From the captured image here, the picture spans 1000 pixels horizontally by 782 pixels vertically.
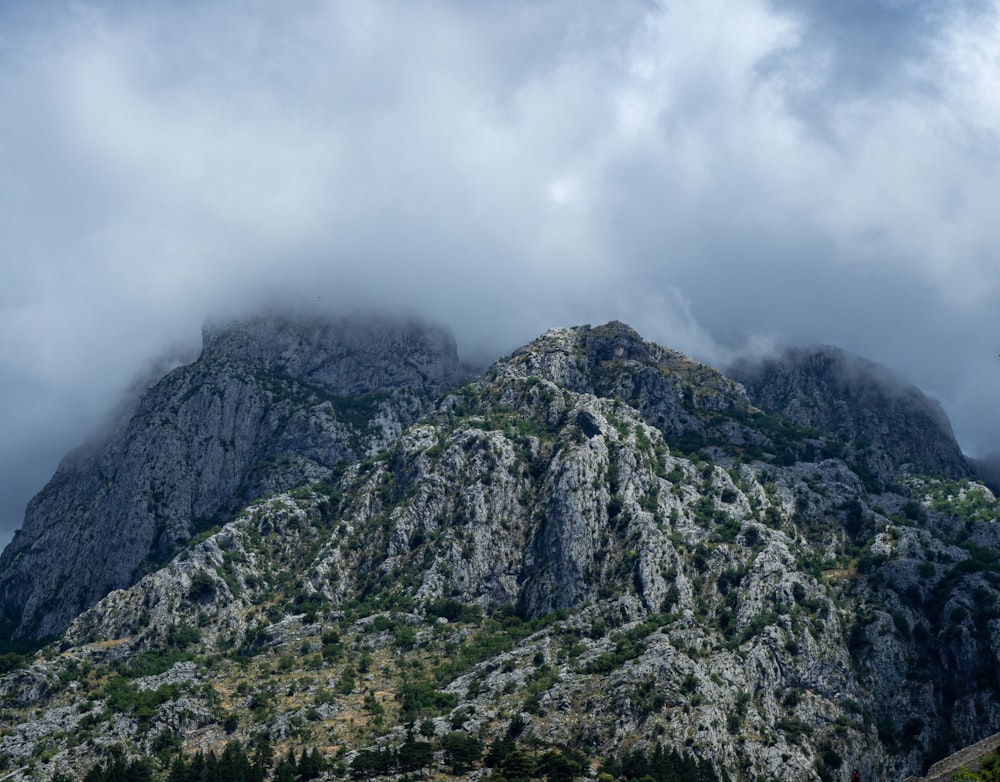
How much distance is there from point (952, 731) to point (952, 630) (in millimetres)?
21210

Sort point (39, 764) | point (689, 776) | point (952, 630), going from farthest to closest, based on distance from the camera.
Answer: point (952, 630) → point (39, 764) → point (689, 776)

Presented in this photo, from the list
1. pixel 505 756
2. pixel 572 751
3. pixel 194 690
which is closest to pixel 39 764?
pixel 194 690

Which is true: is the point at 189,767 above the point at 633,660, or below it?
below

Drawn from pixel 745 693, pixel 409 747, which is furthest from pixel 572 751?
pixel 745 693

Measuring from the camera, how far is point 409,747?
157125 millimetres

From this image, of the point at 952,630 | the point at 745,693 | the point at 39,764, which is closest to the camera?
the point at 39,764

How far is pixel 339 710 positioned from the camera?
181750 millimetres

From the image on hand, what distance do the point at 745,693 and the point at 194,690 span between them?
103438 mm

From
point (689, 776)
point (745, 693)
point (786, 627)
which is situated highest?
point (786, 627)

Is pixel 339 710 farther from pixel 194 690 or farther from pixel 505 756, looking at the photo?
pixel 505 756

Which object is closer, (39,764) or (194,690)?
(39,764)

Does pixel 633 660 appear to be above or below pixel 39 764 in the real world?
above

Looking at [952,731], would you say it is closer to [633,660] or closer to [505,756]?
[633,660]

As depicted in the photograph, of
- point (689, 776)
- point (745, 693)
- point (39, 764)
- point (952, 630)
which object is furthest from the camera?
point (952, 630)
